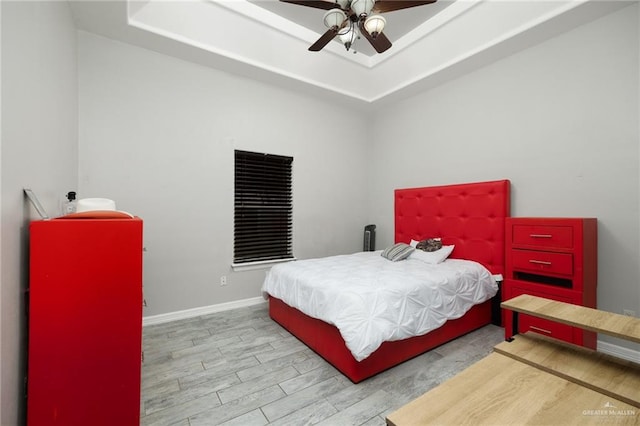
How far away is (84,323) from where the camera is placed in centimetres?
131

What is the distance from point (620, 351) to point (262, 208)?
154 inches

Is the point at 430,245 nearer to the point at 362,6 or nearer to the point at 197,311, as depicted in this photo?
the point at 362,6

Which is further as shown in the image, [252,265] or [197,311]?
[252,265]

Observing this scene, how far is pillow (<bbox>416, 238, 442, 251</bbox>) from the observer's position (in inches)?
134

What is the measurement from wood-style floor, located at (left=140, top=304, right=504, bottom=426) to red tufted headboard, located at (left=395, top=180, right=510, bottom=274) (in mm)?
859

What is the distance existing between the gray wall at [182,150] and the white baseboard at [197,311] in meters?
0.06

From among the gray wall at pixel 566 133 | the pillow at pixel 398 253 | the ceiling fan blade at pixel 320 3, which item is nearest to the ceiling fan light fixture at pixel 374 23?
the ceiling fan blade at pixel 320 3

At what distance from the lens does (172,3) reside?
2.70 meters

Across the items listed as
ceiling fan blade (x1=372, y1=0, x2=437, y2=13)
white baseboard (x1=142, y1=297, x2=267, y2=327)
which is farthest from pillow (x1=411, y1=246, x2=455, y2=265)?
ceiling fan blade (x1=372, y1=0, x2=437, y2=13)

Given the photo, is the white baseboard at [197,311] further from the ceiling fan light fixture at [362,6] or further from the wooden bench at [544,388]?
the ceiling fan light fixture at [362,6]

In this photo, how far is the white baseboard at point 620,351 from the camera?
7.64 feet

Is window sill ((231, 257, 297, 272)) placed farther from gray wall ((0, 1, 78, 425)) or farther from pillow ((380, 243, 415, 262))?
gray wall ((0, 1, 78, 425))

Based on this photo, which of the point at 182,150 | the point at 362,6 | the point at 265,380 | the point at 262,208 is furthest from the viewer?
the point at 262,208

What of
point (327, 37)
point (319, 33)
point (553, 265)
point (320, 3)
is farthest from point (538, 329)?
point (319, 33)
